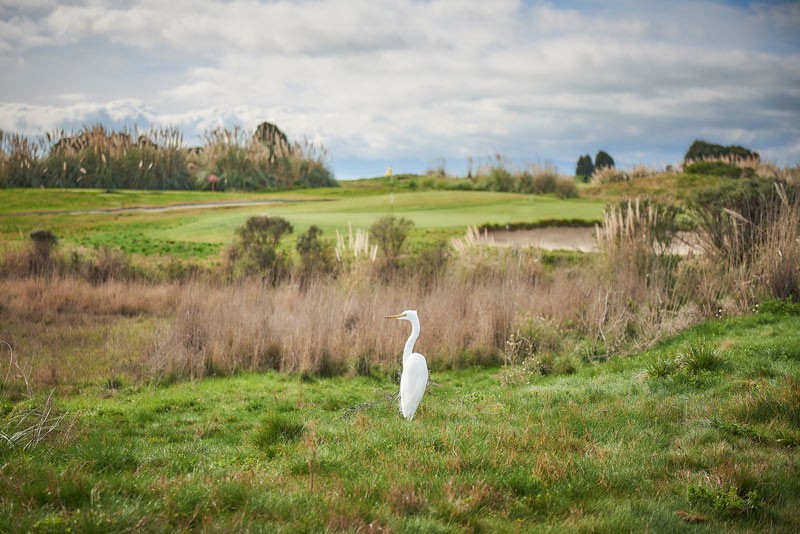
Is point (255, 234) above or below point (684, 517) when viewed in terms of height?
above

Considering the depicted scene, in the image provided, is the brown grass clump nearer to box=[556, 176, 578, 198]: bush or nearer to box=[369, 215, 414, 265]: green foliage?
box=[369, 215, 414, 265]: green foliage

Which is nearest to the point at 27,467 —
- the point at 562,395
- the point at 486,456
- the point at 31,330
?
the point at 486,456

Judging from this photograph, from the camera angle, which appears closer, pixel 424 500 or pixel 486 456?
pixel 424 500

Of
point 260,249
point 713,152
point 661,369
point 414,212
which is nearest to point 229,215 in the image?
point 260,249

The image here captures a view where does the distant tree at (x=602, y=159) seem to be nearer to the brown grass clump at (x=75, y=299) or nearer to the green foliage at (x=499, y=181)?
the green foliage at (x=499, y=181)

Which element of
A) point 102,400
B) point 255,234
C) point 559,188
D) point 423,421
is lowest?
point 102,400

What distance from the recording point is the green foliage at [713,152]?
1321 inches

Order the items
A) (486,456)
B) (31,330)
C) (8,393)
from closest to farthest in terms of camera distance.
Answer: (486,456) < (8,393) < (31,330)

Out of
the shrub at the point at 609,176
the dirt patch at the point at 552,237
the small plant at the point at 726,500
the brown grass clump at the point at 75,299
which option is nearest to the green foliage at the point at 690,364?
the small plant at the point at 726,500

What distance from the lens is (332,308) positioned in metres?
11.0

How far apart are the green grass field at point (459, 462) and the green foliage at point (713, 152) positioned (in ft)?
103

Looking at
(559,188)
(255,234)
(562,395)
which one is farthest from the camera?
(559,188)

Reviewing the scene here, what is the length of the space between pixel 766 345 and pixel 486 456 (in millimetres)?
5509

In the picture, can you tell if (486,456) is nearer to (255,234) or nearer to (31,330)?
(31,330)
